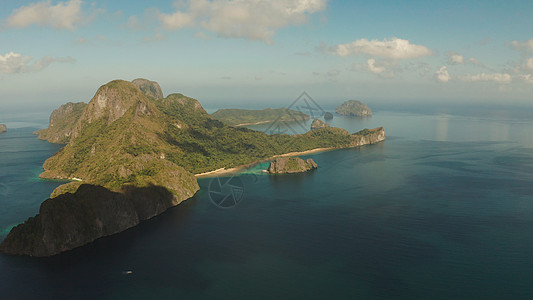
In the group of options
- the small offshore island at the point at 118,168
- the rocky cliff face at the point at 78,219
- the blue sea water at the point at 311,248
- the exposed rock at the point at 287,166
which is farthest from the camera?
the exposed rock at the point at 287,166

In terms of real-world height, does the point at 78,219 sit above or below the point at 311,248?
above

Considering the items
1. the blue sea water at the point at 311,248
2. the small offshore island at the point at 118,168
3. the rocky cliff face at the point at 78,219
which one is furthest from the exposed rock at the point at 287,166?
the rocky cliff face at the point at 78,219

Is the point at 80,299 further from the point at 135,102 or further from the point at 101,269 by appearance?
the point at 135,102

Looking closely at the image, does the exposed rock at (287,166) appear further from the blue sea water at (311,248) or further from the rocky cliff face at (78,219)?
the rocky cliff face at (78,219)

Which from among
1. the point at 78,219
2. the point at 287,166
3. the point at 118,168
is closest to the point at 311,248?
the point at 78,219

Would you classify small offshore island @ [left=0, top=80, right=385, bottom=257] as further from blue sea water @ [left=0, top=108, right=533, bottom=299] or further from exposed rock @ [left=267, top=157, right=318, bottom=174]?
exposed rock @ [left=267, top=157, right=318, bottom=174]

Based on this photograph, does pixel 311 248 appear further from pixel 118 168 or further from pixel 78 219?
pixel 118 168
